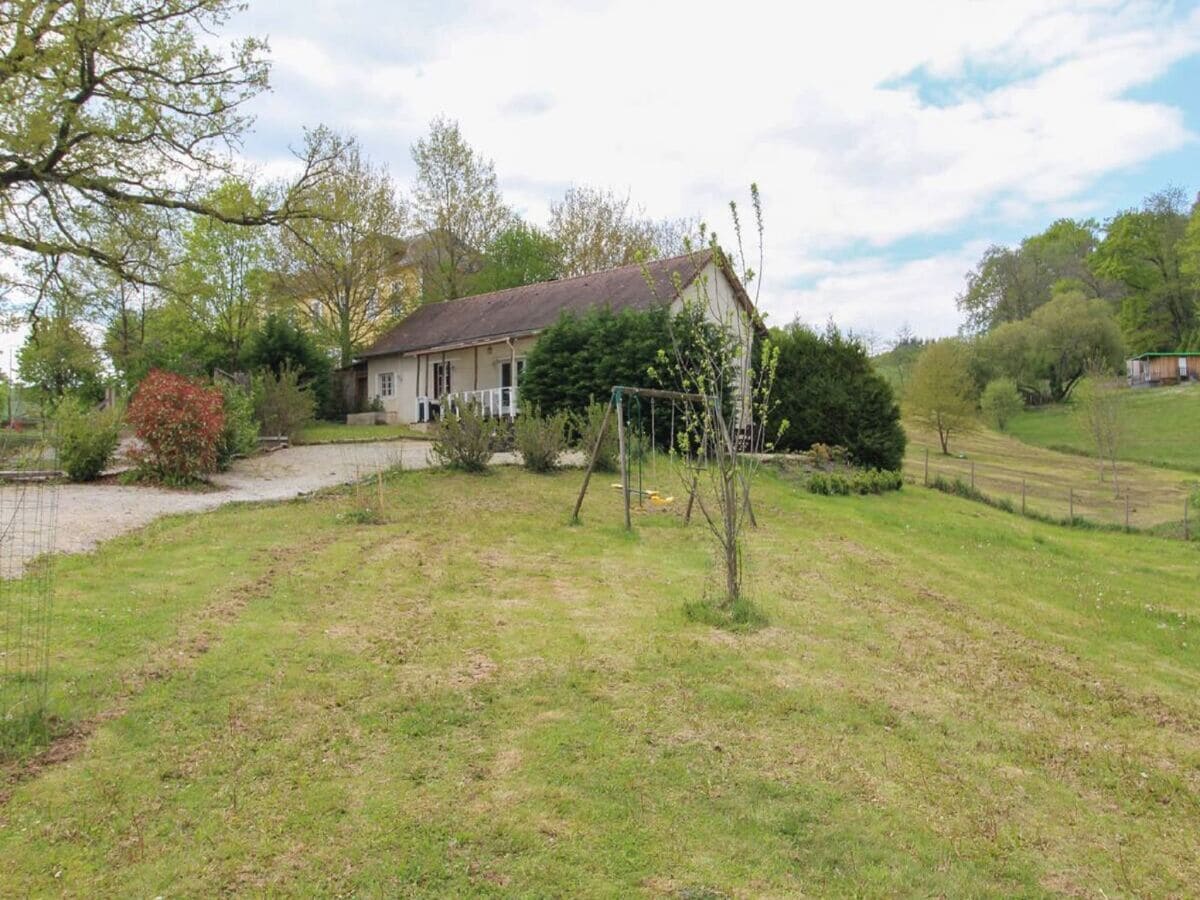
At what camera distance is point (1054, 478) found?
31625 millimetres

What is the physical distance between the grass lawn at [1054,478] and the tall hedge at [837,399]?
214cm

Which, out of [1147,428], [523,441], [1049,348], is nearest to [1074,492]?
[523,441]

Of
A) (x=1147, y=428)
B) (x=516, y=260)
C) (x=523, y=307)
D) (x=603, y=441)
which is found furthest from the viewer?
(x=1147, y=428)

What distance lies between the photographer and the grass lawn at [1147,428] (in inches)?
1422

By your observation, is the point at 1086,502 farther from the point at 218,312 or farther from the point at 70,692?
the point at 218,312

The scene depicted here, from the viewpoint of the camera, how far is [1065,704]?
208 inches

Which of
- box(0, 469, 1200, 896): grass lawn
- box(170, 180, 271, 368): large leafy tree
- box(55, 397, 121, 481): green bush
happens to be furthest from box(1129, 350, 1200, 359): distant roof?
box(55, 397, 121, 481): green bush

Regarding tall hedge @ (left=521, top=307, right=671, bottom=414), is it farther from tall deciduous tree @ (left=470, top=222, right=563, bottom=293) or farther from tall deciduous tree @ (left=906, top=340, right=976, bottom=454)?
tall deciduous tree @ (left=906, top=340, right=976, bottom=454)

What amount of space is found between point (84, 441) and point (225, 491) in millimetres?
2493

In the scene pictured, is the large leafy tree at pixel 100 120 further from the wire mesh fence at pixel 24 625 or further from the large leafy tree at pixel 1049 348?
the large leafy tree at pixel 1049 348

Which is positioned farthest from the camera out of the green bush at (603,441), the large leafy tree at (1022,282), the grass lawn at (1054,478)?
the large leafy tree at (1022,282)

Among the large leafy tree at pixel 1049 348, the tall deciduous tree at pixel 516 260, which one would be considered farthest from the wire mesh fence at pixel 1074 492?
the large leafy tree at pixel 1049 348

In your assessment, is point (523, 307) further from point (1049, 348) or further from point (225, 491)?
point (1049, 348)

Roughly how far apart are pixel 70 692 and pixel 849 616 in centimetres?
584
